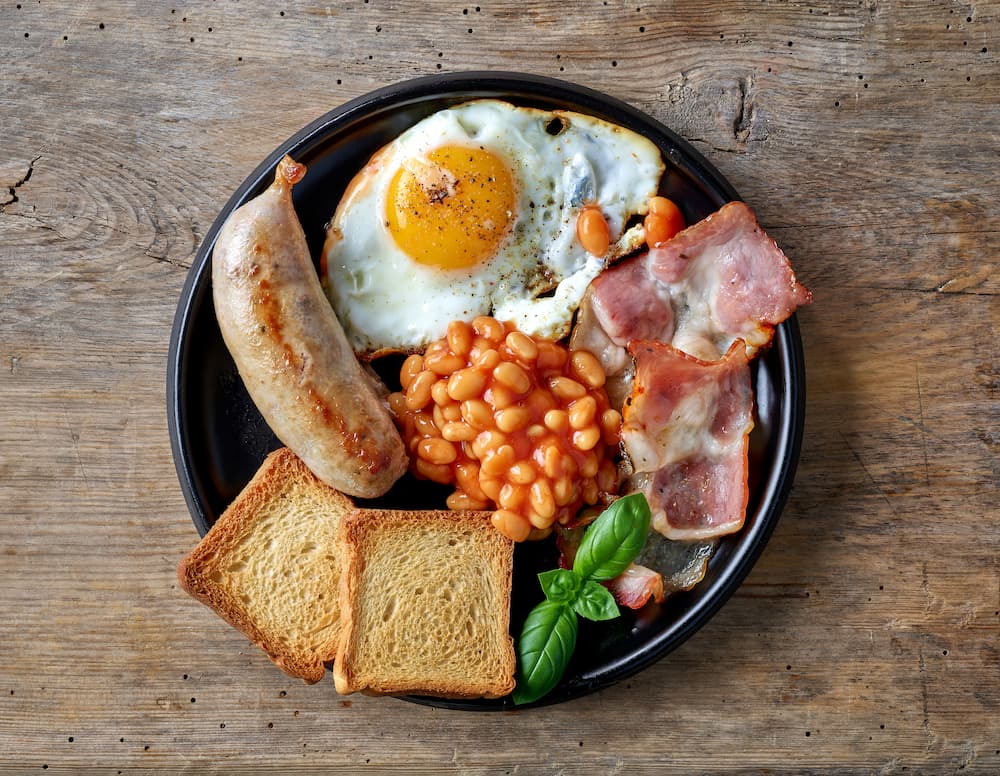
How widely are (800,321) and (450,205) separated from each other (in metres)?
1.35

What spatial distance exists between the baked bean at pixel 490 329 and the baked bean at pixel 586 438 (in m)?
0.39

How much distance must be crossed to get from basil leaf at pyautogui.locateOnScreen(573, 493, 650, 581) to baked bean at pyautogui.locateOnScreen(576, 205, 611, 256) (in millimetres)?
824

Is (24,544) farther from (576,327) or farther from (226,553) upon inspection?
(576,327)

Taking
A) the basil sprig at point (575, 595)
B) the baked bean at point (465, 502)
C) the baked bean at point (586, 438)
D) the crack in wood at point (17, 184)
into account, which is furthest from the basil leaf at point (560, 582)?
the crack in wood at point (17, 184)

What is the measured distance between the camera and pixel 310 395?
6.98 feet

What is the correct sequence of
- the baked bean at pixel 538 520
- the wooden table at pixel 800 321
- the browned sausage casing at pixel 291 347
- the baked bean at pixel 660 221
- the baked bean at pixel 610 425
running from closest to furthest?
the browned sausage casing at pixel 291 347 → the baked bean at pixel 538 520 → the baked bean at pixel 610 425 → the baked bean at pixel 660 221 → the wooden table at pixel 800 321

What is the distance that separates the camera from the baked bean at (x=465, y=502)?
2.34 metres

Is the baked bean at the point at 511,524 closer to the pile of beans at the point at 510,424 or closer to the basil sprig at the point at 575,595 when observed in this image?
the pile of beans at the point at 510,424

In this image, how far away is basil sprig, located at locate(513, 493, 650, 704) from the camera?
2184 mm

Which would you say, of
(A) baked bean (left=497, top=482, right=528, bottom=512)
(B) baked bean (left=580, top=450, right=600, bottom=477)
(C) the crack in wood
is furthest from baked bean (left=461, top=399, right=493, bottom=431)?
(C) the crack in wood

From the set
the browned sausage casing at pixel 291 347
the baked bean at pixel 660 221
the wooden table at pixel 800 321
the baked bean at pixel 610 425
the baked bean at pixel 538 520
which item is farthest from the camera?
the wooden table at pixel 800 321

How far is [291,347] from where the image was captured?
2119mm

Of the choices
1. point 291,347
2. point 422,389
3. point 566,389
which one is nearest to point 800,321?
point 566,389

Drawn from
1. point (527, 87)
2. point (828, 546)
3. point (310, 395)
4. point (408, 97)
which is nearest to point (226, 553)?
point (310, 395)
